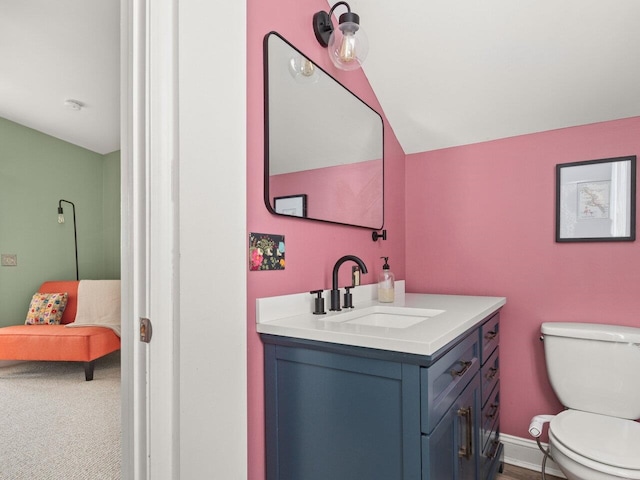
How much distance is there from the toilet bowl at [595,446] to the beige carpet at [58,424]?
203cm

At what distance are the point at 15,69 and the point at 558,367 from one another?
4255 mm

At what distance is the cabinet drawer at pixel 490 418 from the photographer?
1.65 metres

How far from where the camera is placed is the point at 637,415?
173 centimetres

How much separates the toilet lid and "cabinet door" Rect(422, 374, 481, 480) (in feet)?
1.20

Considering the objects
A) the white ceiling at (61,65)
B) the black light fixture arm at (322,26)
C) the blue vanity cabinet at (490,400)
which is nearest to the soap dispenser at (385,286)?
the blue vanity cabinet at (490,400)

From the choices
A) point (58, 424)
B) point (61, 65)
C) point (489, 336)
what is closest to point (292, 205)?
point (489, 336)

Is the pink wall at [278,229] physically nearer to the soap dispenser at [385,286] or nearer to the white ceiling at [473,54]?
the soap dispenser at [385,286]

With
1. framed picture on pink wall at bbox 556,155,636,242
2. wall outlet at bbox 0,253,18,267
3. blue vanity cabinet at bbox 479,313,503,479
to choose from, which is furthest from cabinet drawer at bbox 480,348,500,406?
wall outlet at bbox 0,253,18,267

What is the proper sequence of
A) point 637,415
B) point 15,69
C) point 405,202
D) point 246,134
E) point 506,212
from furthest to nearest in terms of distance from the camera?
point 15,69 → point 405,202 → point 506,212 → point 637,415 → point 246,134

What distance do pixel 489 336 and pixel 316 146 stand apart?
1224mm

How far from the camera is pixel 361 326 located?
124cm

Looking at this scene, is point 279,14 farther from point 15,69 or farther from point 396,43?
point 15,69

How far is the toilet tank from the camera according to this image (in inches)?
68.4

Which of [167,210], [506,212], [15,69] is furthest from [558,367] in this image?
[15,69]
